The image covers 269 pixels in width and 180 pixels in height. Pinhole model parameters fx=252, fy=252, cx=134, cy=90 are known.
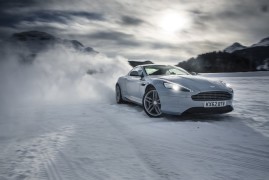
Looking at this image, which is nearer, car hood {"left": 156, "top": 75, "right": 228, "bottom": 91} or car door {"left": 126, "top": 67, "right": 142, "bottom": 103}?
car hood {"left": 156, "top": 75, "right": 228, "bottom": 91}

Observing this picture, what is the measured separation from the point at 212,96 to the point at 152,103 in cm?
144

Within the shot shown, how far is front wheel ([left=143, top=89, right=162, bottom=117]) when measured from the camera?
5977 millimetres

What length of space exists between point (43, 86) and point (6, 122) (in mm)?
7974

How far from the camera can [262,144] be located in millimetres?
3693

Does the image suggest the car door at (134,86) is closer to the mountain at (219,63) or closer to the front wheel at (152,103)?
the front wheel at (152,103)

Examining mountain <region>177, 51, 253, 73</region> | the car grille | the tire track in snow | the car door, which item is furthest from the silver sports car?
mountain <region>177, 51, 253, 73</region>

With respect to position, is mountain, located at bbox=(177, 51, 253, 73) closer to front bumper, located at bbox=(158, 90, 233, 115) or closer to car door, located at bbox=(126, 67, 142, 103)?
car door, located at bbox=(126, 67, 142, 103)

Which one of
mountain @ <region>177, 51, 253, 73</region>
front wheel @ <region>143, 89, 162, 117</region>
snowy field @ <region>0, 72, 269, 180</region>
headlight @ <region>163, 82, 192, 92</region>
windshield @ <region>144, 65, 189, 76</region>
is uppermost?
mountain @ <region>177, 51, 253, 73</region>

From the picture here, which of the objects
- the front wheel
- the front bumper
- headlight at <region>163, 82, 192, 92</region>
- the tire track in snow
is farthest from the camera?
the front wheel

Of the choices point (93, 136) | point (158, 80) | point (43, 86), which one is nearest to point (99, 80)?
point (43, 86)

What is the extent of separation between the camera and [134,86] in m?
7.25

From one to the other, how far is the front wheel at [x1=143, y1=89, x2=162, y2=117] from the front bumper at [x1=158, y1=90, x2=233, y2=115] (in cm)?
33

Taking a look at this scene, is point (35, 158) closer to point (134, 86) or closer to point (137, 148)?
point (137, 148)

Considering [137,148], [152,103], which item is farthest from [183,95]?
[137,148]
